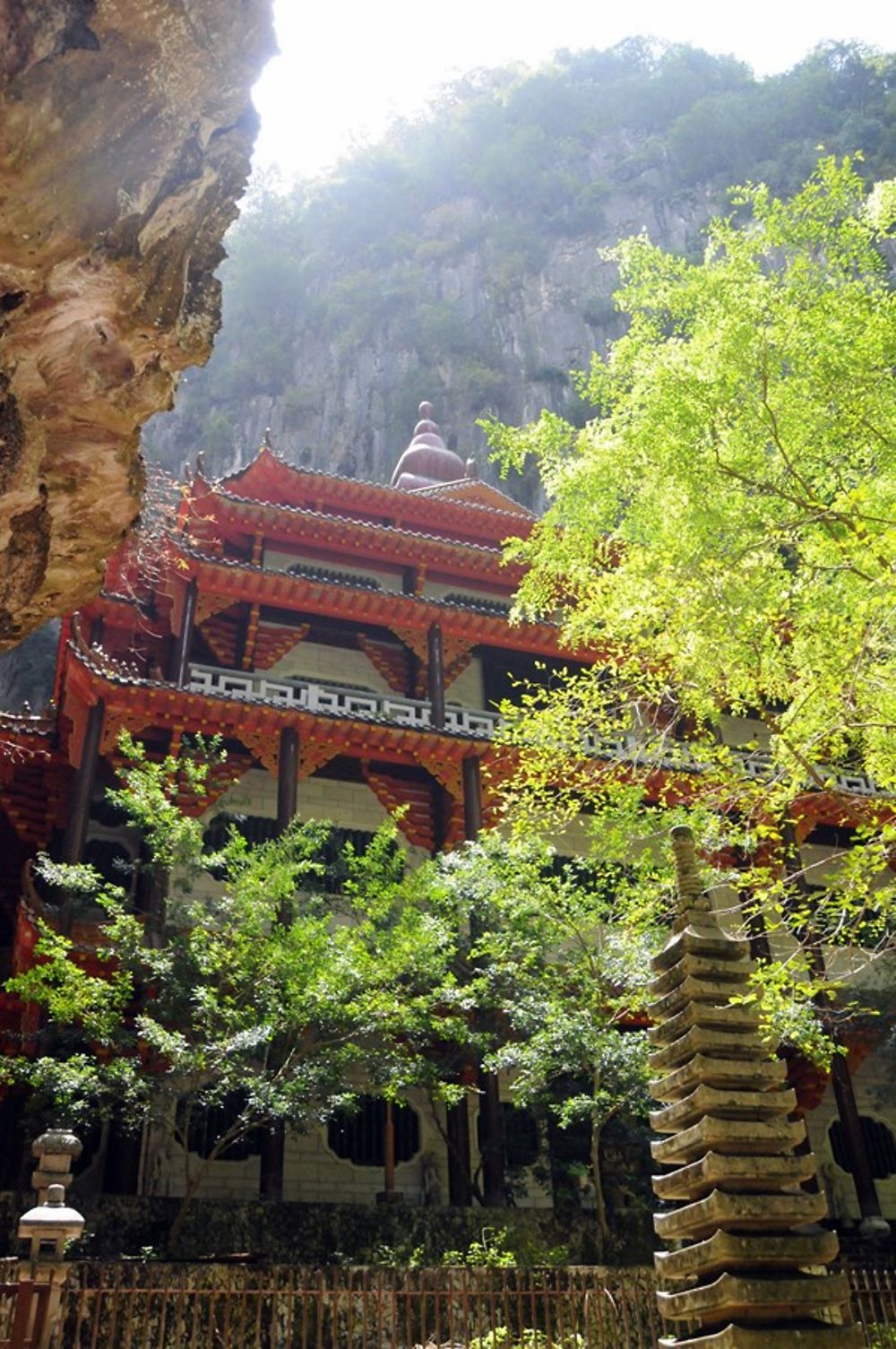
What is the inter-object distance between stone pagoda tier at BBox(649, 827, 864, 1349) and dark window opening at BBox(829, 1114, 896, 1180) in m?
12.9

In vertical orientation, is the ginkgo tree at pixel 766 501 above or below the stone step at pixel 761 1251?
above

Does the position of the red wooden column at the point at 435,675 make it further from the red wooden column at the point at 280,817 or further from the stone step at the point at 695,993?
the stone step at the point at 695,993

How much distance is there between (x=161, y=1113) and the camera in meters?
10.9

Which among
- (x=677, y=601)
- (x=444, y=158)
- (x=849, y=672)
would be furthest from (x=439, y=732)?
(x=444, y=158)

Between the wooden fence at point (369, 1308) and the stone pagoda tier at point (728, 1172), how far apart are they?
3.04 m

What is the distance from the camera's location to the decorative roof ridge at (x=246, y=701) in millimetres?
15039

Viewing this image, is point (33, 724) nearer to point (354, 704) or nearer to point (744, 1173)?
point (354, 704)

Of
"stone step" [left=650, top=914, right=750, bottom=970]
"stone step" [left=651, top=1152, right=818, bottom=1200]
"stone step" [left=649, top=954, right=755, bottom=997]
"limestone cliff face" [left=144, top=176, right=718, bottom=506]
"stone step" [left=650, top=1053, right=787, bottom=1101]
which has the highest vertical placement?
"limestone cliff face" [left=144, top=176, right=718, bottom=506]

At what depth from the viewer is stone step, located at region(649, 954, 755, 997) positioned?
5.81 m

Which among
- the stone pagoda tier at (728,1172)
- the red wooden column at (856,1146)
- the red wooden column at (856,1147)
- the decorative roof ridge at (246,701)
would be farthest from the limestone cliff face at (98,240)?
the red wooden column at (856,1146)

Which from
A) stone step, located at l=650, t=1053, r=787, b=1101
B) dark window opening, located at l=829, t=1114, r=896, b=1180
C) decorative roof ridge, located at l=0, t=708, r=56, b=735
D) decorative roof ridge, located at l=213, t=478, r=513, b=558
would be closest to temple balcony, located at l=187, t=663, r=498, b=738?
decorative roof ridge, located at l=0, t=708, r=56, b=735

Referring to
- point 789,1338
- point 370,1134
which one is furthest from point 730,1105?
point 370,1134

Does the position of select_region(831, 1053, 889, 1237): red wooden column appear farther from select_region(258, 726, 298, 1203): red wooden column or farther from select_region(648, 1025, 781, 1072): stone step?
select_region(648, 1025, 781, 1072): stone step

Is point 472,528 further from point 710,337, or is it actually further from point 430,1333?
point 430,1333
